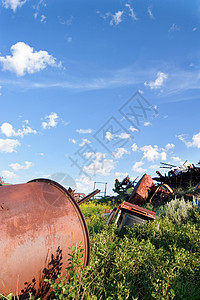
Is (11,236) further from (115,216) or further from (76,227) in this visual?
(115,216)

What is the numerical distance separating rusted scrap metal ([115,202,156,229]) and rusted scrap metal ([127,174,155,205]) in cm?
373

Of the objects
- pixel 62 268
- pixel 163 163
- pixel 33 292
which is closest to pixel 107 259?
pixel 62 268

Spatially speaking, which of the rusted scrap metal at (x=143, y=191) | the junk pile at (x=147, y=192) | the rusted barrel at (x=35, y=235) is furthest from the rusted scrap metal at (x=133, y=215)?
the rusted scrap metal at (x=143, y=191)

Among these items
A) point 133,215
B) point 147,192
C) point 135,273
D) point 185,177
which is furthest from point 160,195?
point 135,273

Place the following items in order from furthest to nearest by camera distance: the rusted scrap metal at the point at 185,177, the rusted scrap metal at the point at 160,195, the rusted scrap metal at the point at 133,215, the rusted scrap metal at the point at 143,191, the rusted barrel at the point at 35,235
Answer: the rusted scrap metal at the point at 185,177, the rusted scrap metal at the point at 160,195, the rusted scrap metal at the point at 143,191, the rusted scrap metal at the point at 133,215, the rusted barrel at the point at 35,235

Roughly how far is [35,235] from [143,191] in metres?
7.37

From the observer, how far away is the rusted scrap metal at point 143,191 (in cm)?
926

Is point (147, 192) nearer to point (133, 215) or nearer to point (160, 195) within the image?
point (160, 195)

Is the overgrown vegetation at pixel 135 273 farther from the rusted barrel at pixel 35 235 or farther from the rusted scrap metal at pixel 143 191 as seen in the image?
the rusted scrap metal at pixel 143 191

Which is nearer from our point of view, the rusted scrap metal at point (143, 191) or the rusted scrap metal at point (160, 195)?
the rusted scrap metal at point (143, 191)

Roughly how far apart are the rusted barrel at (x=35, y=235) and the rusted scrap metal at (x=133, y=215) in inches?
111

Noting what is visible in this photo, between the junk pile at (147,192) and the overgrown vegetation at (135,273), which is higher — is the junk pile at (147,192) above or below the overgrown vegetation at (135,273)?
above

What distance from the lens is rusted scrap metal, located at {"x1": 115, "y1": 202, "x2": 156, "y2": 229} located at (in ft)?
17.8

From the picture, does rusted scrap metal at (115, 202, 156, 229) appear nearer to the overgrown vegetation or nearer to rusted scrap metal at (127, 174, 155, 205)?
the overgrown vegetation
